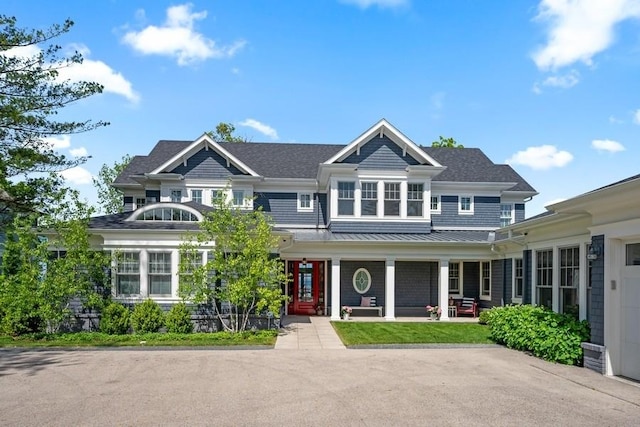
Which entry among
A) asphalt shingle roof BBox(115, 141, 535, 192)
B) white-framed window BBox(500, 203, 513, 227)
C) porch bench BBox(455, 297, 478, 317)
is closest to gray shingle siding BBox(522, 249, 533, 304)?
porch bench BBox(455, 297, 478, 317)

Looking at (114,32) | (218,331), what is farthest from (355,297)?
(114,32)

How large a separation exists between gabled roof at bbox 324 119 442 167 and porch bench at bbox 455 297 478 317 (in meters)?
5.92

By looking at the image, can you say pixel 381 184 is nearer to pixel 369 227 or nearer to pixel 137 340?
pixel 369 227

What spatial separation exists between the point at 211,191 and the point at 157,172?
7.85 feet

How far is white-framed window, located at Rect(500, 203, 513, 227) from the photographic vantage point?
78.7 ft

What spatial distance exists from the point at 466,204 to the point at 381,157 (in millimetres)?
5321

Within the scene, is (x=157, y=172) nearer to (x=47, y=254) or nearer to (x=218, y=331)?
(x=47, y=254)

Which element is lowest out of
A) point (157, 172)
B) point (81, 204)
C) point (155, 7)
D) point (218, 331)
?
point (218, 331)

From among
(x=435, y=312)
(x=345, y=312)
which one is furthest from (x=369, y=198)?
(x=435, y=312)

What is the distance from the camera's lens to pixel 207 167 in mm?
21812

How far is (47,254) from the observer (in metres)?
14.3

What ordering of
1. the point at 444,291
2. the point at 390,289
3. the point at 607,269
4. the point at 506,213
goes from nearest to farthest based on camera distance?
1. the point at 607,269
2. the point at 390,289
3. the point at 444,291
4. the point at 506,213

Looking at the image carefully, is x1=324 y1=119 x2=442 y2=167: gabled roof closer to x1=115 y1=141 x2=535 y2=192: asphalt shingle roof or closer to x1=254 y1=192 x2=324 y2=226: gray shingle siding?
x1=115 y1=141 x2=535 y2=192: asphalt shingle roof

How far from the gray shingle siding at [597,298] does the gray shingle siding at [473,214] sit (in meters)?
12.7
